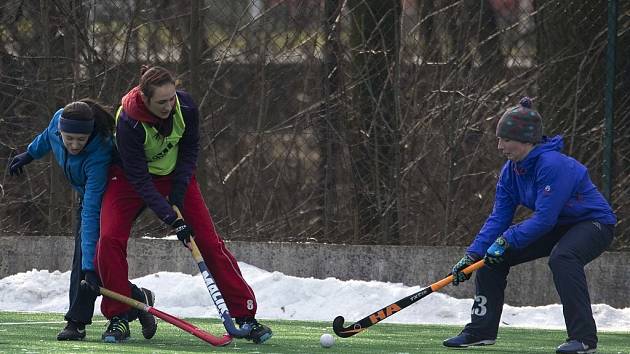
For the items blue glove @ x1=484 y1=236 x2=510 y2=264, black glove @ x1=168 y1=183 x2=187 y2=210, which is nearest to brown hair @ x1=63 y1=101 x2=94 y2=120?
black glove @ x1=168 y1=183 x2=187 y2=210

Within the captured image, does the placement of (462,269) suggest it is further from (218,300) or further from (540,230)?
(218,300)

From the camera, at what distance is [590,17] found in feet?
36.1

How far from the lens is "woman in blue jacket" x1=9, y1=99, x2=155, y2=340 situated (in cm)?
731

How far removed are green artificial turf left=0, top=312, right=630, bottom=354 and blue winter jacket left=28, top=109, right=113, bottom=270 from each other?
0.53 meters

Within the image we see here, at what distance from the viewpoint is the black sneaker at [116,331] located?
295 inches

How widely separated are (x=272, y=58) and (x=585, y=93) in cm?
253

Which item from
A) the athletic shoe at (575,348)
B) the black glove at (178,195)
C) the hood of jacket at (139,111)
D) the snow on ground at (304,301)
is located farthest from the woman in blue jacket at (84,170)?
the snow on ground at (304,301)

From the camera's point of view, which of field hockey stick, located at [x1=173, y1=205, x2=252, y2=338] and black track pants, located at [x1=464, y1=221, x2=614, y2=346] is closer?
black track pants, located at [x1=464, y1=221, x2=614, y2=346]

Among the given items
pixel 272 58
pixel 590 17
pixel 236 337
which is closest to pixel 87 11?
pixel 272 58

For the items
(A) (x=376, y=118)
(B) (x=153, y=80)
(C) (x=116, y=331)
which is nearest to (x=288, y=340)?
(C) (x=116, y=331)

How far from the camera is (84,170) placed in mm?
7473

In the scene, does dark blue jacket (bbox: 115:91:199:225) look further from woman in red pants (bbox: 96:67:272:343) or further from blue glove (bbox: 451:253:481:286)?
blue glove (bbox: 451:253:481:286)

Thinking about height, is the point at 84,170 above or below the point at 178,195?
above

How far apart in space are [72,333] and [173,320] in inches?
24.8
